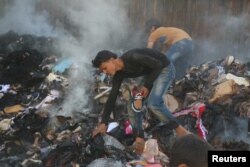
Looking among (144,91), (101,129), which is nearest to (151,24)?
(144,91)

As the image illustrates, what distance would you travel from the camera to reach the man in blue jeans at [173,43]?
17.7 ft

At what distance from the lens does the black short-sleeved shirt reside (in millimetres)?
5340

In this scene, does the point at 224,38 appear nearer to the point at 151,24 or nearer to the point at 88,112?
the point at 151,24

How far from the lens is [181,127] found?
17.3ft

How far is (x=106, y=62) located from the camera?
5.36 metres

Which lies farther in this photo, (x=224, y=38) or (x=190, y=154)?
(x=224, y=38)

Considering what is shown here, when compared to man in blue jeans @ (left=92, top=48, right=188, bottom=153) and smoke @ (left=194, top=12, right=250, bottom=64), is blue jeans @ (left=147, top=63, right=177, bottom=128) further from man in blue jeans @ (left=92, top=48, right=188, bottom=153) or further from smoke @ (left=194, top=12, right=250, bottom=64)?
smoke @ (left=194, top=12, right=250, bottom=64)

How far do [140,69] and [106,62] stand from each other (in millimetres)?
414

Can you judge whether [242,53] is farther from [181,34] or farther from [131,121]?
[131,121]

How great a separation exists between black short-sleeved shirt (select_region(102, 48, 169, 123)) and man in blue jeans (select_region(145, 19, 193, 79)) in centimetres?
10

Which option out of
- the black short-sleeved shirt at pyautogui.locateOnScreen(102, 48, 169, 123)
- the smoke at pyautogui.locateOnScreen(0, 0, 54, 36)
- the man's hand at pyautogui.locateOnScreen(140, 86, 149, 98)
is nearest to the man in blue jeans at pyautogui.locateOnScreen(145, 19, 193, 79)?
the black short-sleeved shirt at pyautogui.locateOnScreen(102, 48, 169, 123)

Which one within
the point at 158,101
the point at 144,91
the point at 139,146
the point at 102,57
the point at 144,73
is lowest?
the point at 139,146

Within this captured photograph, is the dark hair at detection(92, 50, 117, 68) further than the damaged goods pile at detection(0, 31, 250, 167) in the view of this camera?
Yes

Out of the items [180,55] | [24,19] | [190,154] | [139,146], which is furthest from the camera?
[24,19]
